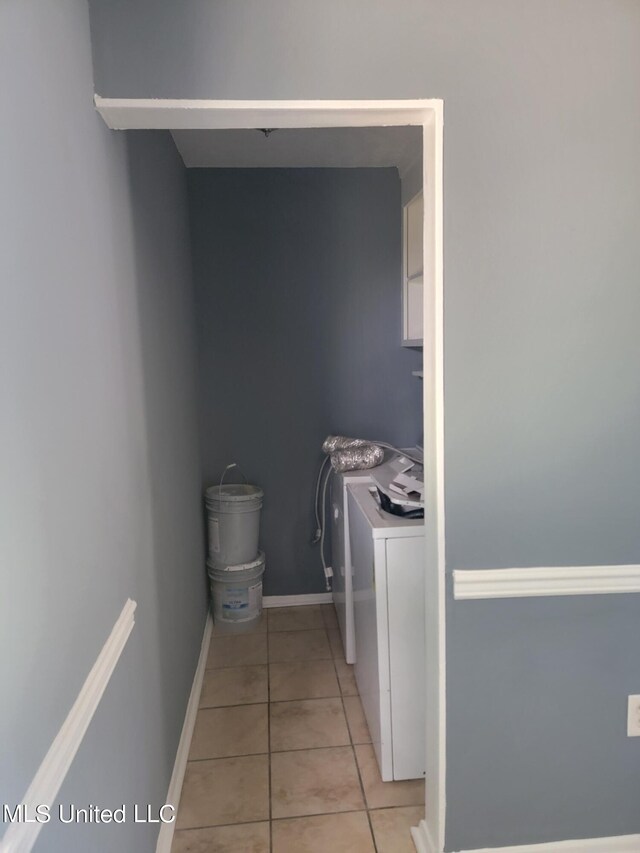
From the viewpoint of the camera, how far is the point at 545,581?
160 centimetres

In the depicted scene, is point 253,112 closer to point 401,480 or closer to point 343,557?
A: point 401,480

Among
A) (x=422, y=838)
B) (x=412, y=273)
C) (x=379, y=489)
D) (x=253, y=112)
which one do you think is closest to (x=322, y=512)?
(x=379, y=489)

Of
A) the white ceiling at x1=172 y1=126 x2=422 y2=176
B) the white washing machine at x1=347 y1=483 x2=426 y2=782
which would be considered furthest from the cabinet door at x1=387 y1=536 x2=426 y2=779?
the white ceiling at x1=172 y1=126 x2=422 y2=176

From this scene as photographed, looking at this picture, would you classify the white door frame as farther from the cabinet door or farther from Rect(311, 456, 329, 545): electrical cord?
Rect(311, 456, 329, 545): electrical cord

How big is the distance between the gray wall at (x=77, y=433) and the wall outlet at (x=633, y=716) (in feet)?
4.20

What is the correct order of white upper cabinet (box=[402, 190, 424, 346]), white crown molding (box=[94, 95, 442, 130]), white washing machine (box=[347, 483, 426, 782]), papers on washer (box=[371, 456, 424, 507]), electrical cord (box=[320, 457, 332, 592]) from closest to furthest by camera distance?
white crown molding (box=[94, 95, 442, 130]) < white washing machine (box=[347, 483, 426, 782]) < papers on washer (box=[371, 456, 424, 507]) < white upper cabinet (box=[402, 190, 424, 346]) < electrical cord (box=[320, 457, 332, 592])

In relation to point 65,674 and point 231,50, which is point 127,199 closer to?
point 231,50

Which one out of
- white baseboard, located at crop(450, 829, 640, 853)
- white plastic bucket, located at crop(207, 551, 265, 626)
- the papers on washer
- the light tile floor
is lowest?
the light tile floor

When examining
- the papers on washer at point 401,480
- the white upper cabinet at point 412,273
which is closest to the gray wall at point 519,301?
the papers on washer at point 401,480

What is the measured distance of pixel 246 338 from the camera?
3217mm

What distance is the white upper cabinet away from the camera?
9.45 ft

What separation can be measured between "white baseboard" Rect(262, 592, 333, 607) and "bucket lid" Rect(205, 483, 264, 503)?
0.64m

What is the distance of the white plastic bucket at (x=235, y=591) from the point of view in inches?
122

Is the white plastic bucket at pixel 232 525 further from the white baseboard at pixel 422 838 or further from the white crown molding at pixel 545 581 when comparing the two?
the white crown molding at pixel 545 581
